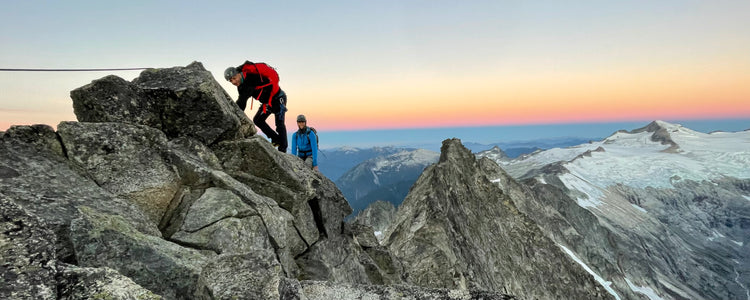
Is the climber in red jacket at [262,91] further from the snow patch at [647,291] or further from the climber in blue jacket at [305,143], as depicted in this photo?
the snow patch at [647,291]

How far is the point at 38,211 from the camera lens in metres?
7.89

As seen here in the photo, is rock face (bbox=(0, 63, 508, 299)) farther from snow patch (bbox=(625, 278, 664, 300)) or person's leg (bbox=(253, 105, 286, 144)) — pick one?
snow patch (bbox=(625, 278, 664, 300))

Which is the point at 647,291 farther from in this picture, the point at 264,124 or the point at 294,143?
the point at 264,124

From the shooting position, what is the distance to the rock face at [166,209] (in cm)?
662

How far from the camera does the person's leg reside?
1921 cm

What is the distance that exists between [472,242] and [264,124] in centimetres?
3342

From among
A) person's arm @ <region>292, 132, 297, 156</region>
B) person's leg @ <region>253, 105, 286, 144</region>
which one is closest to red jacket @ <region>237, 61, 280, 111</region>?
person's leg @ <region>253, 105, 286, 144</region>

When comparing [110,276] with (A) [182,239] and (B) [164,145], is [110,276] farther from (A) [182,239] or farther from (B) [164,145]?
(B) [164,145]

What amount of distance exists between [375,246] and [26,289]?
17.7 m

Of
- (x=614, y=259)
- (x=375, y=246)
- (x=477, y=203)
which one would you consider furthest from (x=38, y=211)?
(x=614, y=259)

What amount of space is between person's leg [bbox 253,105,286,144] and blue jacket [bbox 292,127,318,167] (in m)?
1.20

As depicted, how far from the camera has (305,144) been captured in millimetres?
21000

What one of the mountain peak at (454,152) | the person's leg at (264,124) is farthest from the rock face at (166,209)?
the mountain peak at (454,152)

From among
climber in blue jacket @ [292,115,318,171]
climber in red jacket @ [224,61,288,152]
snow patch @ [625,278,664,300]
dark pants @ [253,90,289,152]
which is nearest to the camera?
climber in red jacket @ [224,61,288,152]
